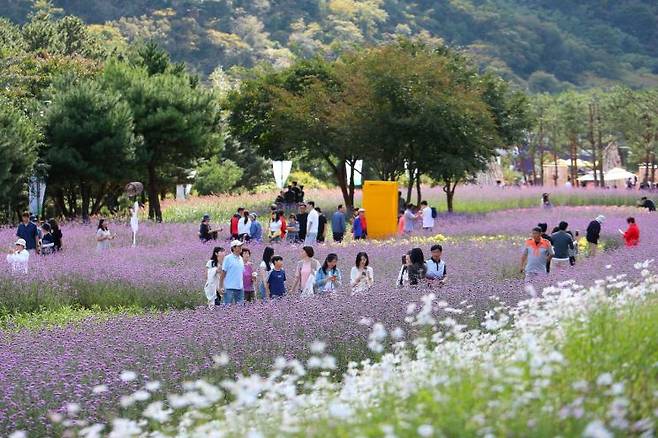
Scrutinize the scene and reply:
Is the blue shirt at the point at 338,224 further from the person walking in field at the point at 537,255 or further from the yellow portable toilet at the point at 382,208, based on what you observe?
the person walking in field at the point at 537,255

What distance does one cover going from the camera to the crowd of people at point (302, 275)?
54.2 ft

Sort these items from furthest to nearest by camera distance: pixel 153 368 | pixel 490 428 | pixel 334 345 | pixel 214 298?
pixel 214 298
pixel 334 345
pixel 153 368
pixel 490 428

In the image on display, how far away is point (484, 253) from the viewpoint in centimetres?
2409

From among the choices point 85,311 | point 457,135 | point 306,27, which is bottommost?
point 85,311

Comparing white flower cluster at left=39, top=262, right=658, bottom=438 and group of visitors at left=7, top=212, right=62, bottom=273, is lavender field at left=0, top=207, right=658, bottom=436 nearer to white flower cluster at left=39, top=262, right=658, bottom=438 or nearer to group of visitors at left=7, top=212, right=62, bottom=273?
white flower cluster at left=39, top=262, right=658, bottom=438

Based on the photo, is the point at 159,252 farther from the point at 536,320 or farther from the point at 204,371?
A: the point at 536,320

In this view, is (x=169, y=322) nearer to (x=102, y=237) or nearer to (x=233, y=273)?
(x=233, y=273)

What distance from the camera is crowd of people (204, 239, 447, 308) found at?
1652 centimetres

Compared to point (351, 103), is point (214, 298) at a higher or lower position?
lower

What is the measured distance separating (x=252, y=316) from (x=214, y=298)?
4156mm

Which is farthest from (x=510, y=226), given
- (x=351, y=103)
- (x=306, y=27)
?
(x=306, y=27)

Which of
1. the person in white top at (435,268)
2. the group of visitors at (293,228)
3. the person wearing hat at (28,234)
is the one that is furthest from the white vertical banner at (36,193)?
the person in white top at (435,268)

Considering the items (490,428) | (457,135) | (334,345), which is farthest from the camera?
(457,135)

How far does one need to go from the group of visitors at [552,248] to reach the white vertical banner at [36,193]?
23.0m
